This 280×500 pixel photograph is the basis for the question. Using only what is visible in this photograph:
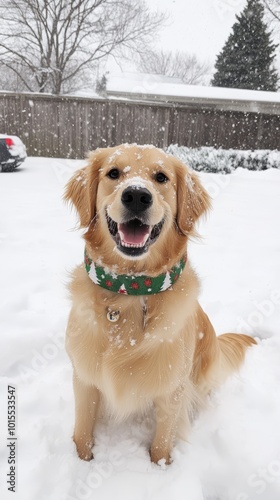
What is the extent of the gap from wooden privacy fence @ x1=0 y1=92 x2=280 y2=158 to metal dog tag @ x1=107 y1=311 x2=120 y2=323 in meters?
11.0

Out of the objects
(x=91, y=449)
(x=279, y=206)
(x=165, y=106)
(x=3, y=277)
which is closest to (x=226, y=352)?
(x=91, y=449)

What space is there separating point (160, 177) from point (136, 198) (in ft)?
1.17

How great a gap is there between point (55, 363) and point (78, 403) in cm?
62

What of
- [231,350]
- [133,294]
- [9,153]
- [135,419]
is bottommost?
[135,419]

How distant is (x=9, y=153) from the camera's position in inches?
323

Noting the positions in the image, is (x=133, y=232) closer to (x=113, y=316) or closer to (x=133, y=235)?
(x=133, y=235)

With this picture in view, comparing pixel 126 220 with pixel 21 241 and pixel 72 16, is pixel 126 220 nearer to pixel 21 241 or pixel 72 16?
pixel 21 241

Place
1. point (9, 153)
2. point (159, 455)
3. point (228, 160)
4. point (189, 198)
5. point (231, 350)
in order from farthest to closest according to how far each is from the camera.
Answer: point (228, 160) → point (9, 153) → point (231, 350) → point (189, 198) → point (159, 455)

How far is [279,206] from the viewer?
20.9 ft

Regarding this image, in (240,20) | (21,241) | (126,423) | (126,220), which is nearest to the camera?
(126,220)

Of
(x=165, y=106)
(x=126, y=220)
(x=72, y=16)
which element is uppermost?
(x=72, y=16)

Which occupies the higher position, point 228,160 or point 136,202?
point 136,202

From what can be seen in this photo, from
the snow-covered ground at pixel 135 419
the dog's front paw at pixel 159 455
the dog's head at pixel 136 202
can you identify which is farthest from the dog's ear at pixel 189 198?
the dog's front paw at pixel 159 455

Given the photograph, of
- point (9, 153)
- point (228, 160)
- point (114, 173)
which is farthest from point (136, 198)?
point (228, 160)
